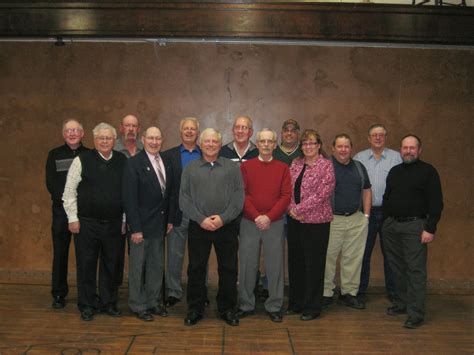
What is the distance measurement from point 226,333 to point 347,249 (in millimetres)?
1460

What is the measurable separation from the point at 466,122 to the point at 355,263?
213 cm

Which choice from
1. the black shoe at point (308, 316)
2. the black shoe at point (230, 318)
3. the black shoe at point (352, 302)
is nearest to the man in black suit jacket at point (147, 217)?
the black shoe at point (230, 318)

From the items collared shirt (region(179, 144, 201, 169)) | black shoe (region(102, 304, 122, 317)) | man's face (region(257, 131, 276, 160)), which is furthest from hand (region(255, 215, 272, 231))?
black shoe (region(102, 304, 122, 317))

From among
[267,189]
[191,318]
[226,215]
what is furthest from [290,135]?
[191,318]

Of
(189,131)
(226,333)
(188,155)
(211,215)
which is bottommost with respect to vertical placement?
(226,333)

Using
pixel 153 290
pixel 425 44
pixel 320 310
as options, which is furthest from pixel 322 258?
pixel 425 44

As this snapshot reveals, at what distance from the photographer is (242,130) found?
487cm

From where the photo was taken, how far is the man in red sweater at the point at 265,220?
457 centimetres

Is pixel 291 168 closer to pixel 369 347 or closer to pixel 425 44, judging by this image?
pixel 369 347

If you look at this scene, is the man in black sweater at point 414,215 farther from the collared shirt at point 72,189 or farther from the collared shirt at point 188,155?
the collared shirt at point 72,189

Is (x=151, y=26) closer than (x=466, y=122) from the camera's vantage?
Yes

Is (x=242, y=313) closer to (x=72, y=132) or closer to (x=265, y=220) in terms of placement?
(x=265, y=220)

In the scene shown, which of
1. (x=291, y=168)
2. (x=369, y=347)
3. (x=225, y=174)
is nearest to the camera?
(x=369, y=347)

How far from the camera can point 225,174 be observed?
4.47 m
